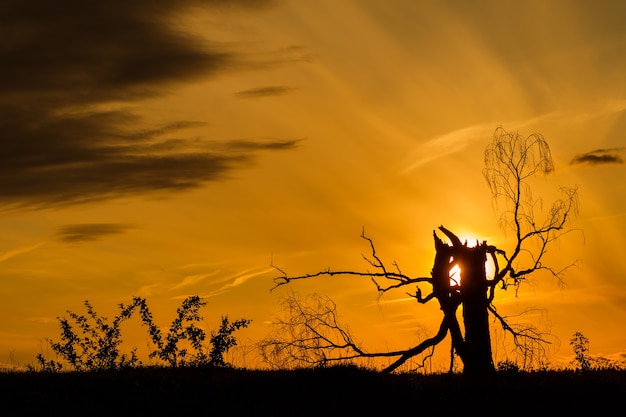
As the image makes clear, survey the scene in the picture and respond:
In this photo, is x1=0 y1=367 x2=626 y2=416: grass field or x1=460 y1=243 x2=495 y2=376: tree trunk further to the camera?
x1=460 y1=243 x2=495 y2=376: tree trunk

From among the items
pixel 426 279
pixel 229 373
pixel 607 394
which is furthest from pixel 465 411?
pixel 229 373

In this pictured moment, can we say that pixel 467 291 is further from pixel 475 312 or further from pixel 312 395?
pixel 312 395

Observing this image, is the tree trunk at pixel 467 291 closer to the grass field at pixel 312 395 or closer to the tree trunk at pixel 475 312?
the tree trunk at pixel 475 312

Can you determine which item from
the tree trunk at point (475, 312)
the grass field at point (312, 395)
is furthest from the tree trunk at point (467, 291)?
the grass field at point (312, 395)

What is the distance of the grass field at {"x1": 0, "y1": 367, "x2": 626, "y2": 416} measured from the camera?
17.5 m

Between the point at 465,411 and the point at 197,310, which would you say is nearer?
the point at 465,411

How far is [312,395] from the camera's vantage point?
59.8 feet

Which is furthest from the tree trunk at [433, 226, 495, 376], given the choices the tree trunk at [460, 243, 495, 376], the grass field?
the grass field

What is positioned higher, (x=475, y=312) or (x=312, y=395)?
(x=475, y=312)

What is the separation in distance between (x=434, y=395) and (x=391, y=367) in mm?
3907

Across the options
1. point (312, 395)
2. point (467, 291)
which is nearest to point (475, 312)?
point (467, 291)

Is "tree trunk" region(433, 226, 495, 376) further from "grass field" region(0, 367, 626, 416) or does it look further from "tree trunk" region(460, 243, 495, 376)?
"grass field" region(0, 367, 626, 416)

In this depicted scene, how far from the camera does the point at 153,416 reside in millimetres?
17531

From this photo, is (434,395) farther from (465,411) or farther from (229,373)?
(229,373)
